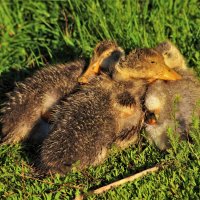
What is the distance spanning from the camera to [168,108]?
4.72 meters

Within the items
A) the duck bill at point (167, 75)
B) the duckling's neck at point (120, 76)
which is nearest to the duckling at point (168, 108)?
the duck bill at point (167, 75)

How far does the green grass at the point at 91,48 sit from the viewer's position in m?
4.34

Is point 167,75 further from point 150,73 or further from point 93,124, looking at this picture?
point 93,124

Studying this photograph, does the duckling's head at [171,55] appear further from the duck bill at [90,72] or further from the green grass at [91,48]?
the duck bill at [90,72]

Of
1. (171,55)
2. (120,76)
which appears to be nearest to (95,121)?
(120,76)

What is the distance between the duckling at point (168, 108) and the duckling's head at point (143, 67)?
0.20 feet

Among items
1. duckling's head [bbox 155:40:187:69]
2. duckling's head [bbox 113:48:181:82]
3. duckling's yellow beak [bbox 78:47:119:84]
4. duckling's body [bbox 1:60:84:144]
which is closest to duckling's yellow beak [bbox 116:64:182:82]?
duckling's head [bbox 113:48:181:82]

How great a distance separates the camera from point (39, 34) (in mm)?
6555

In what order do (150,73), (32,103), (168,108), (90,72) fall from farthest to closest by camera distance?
1. (90,72)
2. (32,103)
3. (150,73)
4. (168,108)

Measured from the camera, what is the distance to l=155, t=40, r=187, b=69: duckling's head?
514 cm

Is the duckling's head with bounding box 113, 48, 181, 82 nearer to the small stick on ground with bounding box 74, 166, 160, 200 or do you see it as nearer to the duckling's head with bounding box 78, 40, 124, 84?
the duckling's head with bounding box 78, 40, 124, 84

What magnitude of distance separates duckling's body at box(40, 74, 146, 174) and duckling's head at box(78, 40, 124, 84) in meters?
0.30

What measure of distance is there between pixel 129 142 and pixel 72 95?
552 mm

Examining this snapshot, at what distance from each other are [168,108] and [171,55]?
629mm
